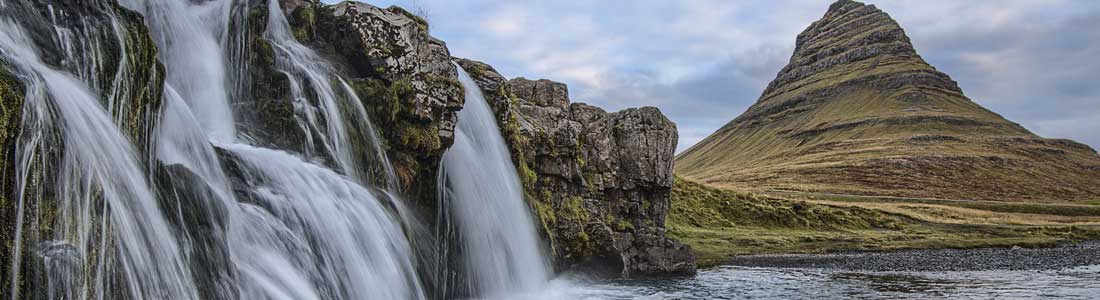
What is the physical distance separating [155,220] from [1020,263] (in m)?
48.0

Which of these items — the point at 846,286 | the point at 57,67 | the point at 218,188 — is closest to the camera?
the point at 57,67

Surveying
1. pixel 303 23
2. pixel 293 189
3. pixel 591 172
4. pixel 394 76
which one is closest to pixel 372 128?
pixel 394 76

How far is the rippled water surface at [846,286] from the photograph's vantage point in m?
27.8

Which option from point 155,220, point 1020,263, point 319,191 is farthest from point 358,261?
point 1020,263

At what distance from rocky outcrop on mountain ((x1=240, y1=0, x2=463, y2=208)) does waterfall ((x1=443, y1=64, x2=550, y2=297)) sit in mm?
1581

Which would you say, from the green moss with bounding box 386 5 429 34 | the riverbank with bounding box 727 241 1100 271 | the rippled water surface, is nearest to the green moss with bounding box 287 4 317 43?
the green moss with bounding box 386 5 429 34

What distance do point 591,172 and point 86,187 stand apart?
89.4ft

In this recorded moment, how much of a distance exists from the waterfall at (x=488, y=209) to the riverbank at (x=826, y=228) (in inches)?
806

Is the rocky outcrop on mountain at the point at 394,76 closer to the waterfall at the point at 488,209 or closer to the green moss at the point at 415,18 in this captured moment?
the green moss at the point at 415,18

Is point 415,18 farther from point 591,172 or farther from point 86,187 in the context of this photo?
point 86,187

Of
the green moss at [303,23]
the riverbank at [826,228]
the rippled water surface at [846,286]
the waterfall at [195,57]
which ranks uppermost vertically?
the green moss at [303,23]

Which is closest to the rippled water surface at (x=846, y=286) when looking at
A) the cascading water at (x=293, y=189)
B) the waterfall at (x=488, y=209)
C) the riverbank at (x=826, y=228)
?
the waterfall at (x=488, y=209)

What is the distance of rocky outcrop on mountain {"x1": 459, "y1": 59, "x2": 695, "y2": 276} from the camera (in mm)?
31234

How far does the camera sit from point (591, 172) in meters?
35.9
